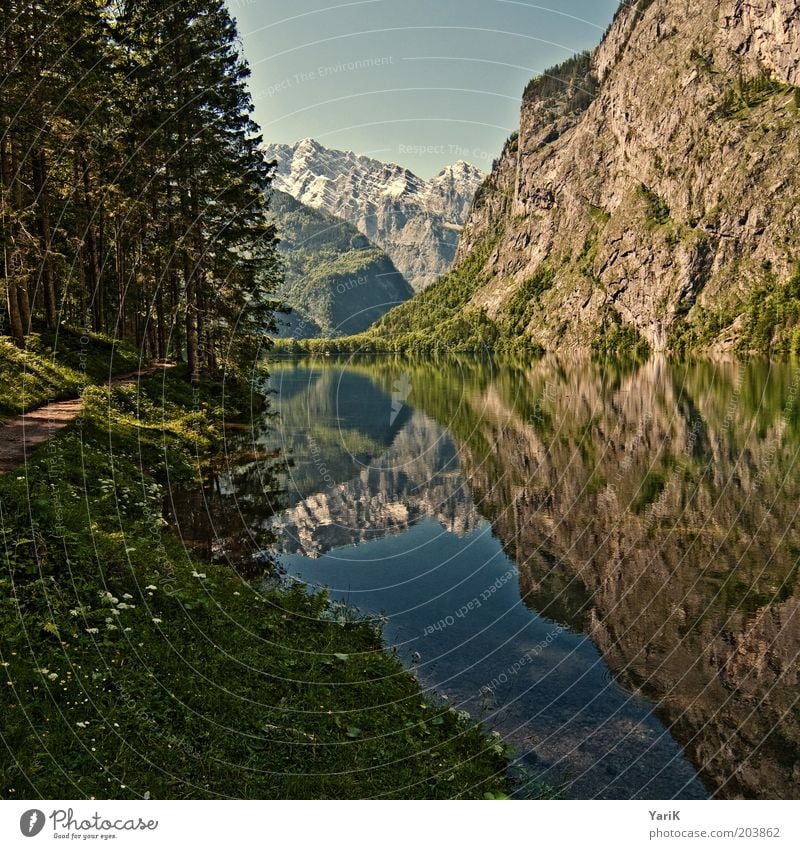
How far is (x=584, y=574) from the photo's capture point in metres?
19.8

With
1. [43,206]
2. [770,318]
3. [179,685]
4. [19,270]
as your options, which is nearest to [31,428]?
[19,270]

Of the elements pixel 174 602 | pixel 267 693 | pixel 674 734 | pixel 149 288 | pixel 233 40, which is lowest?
pixel 674 734

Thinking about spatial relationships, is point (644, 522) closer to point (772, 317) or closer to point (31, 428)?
point (31, 428)

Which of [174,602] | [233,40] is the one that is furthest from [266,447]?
[174,602]

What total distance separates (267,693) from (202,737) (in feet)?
6.22


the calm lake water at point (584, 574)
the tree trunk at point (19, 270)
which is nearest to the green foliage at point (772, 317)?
the calm lake water at point (584, 574)

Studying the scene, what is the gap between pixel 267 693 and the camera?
10273 mm

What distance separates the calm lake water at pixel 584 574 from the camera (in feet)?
37.7

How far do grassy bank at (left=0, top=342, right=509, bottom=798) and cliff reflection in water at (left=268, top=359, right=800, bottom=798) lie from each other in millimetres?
5182

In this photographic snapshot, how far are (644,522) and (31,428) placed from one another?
22837 millimetres

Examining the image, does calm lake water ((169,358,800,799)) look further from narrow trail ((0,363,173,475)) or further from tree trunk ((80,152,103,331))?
tree trunk ((80,152,103,331))

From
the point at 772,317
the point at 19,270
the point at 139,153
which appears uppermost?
the point at 772,317

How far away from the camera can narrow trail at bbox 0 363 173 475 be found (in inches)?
634
